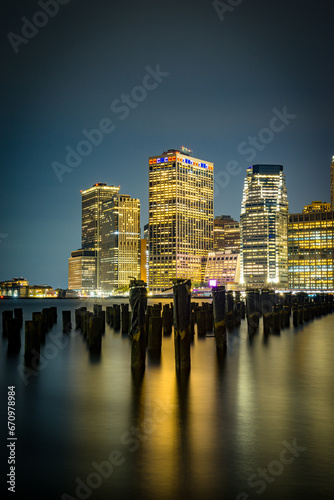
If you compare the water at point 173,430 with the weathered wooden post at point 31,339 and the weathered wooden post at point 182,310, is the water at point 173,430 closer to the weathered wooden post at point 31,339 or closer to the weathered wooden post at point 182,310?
the weathered wooden post at point 31,339

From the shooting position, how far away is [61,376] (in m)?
24.3

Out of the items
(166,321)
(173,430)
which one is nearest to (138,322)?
(173,430)

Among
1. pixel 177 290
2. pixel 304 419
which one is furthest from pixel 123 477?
pixel 177 290

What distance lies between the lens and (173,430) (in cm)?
1439

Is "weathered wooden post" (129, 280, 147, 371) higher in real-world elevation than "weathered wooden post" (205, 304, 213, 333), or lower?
higher

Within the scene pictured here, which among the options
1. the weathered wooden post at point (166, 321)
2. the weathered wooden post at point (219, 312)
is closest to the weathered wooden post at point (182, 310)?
the weathered wooden post at point (219, 312)

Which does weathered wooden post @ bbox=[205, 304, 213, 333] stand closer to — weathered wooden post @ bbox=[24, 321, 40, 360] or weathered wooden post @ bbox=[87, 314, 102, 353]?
weathered wooden post @ bbox=[87, 314, 102, 353]

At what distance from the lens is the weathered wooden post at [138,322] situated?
2236 centimetres

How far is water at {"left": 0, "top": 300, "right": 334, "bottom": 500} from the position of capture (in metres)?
10.6

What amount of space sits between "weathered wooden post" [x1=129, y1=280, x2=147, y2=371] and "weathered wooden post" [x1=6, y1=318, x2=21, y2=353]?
10.8 meters

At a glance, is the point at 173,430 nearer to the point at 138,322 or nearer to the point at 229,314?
the point at 138,322

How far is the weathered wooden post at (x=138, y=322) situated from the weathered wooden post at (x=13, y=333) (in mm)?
10820

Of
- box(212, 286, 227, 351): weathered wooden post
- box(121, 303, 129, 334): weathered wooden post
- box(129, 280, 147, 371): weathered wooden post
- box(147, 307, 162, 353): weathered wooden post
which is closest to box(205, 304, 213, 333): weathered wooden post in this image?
box(121, 303, 129, 334): weathered wooden post

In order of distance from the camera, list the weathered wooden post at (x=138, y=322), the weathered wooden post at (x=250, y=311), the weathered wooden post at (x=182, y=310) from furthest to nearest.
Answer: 1. the weathered wooden post at (x=250, y=311)
2. the weathered wooden post at (x=138, y=322)
3. the weathered wooden post at (x=182, y=310)
